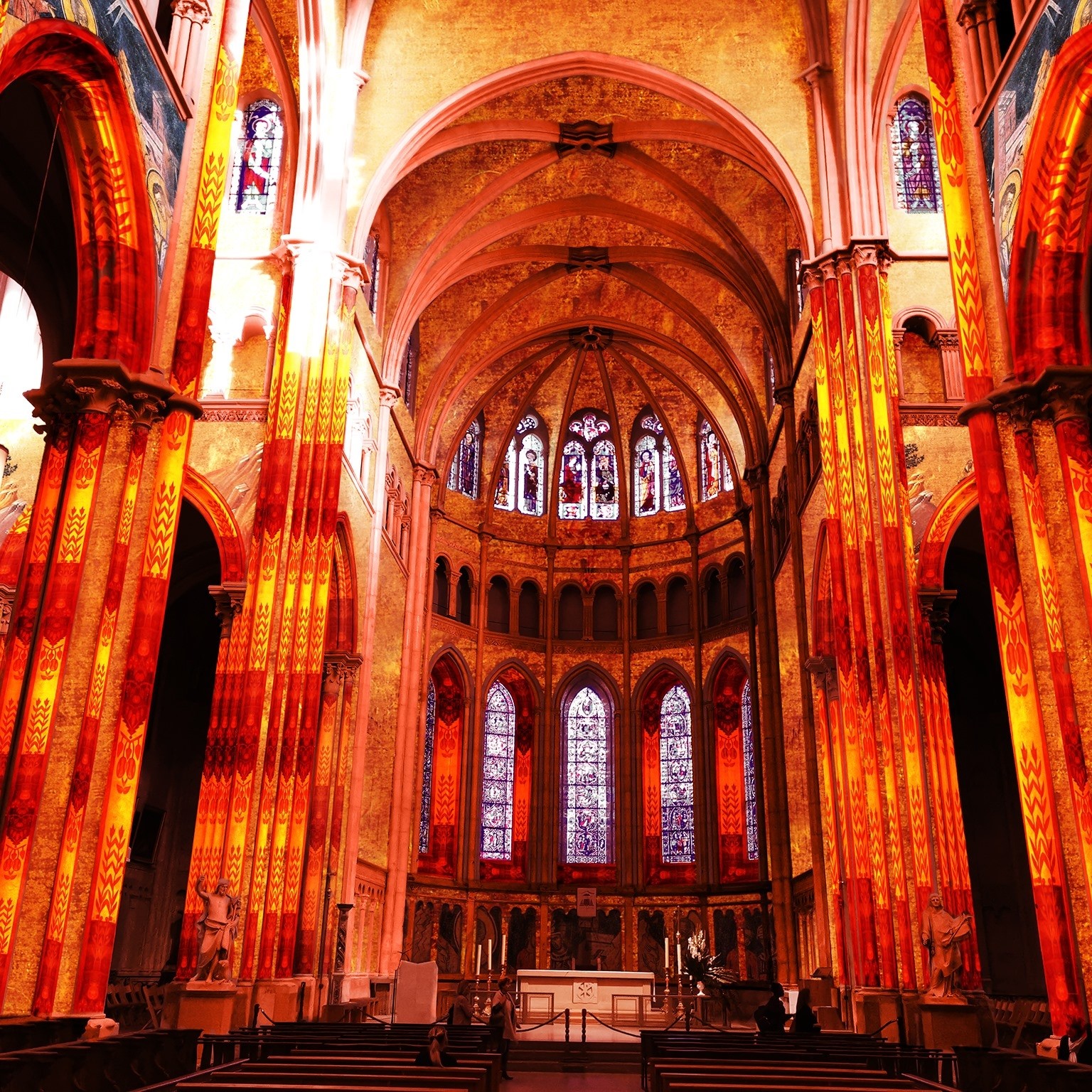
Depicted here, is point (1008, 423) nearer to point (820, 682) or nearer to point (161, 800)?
point (820, 682)

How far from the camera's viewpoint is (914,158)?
18828mm

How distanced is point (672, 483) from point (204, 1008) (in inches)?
822

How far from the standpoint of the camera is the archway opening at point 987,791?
20.7 meters

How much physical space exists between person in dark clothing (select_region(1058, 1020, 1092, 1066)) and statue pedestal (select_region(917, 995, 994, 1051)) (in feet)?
14.9

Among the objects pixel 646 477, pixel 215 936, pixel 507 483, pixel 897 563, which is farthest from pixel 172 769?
pixel 897 563

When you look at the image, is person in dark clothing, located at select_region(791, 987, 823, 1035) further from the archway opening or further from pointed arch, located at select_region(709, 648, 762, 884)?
pointed arch, located at select_region(709, 648, 762, 884)

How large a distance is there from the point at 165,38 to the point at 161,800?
16057mm

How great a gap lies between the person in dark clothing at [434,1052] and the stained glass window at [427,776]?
19.1 meters

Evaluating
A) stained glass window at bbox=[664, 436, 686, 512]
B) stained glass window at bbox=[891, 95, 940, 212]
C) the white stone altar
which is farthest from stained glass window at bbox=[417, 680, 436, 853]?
stained glass window at bbox=[891, 95, 940, 212]

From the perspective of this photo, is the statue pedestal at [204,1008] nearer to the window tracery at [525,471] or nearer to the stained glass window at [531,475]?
the window tracery at [525,471]

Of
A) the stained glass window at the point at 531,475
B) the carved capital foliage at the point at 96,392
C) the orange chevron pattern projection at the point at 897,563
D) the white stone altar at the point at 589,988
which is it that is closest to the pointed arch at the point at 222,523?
the carved capital foliage at the point at 96,392

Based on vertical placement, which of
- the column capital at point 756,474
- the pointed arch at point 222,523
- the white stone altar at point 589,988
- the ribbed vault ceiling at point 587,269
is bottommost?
the white stone altar at point 589,988

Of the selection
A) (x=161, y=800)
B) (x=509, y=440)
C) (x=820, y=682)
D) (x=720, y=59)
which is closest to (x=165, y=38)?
(x=720, y=59)

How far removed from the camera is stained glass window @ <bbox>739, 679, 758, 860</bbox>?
90.0ft
